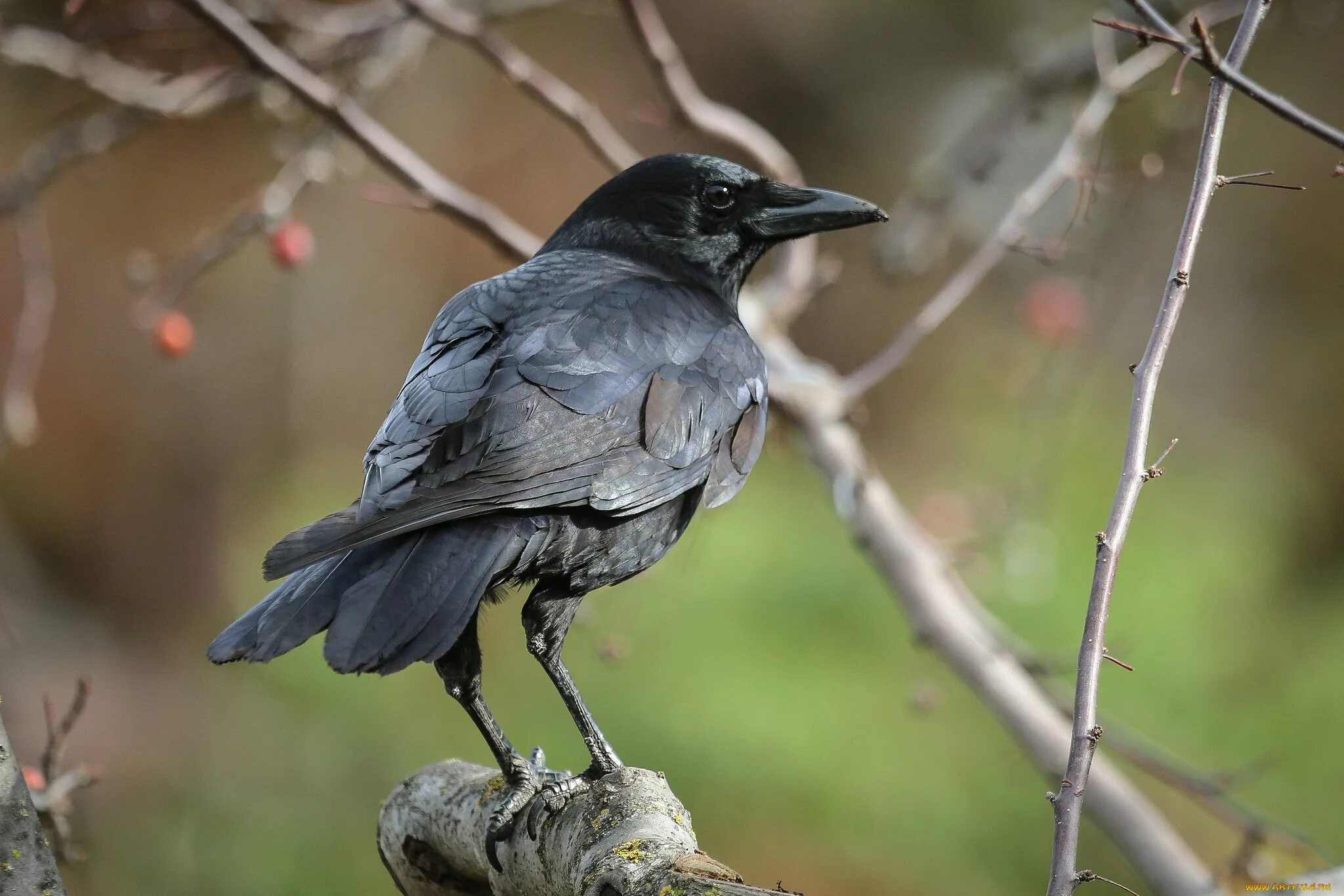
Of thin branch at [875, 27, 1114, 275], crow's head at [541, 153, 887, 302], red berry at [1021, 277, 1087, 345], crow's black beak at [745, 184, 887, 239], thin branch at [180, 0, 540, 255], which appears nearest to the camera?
thin branch at [180, 0, 540, 255]

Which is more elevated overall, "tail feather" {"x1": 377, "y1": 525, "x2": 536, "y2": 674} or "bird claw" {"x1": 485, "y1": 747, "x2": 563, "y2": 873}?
"tail feather" {"x1": 377, "y1": 525, "x2": 536, "y2": 674}

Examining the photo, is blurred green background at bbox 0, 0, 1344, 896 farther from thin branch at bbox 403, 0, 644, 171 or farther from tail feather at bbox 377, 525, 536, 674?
tail feather at bbox 377, 525, 536, 674

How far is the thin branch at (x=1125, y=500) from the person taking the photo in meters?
1.46

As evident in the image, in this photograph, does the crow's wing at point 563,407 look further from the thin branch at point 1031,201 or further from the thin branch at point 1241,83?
the thin branch at point 1241,83

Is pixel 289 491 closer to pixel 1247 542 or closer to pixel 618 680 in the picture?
pixel 618 680

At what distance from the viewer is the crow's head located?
129 inches

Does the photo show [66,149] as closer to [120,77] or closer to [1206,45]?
[120,77]

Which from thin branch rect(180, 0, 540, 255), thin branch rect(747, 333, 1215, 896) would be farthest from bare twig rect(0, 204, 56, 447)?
thin branch rect(747, 333, 1215, 896)

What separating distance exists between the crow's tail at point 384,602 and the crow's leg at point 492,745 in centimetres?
27

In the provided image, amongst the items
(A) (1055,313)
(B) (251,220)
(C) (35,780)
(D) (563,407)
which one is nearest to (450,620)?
(D) (563,407)

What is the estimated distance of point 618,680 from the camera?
18.4 ft

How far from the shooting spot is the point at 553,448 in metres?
2.47

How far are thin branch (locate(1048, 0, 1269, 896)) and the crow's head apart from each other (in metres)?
1.48

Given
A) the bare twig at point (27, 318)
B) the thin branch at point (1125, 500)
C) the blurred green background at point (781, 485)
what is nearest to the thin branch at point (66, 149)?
the bare twig at point (27, 318)
